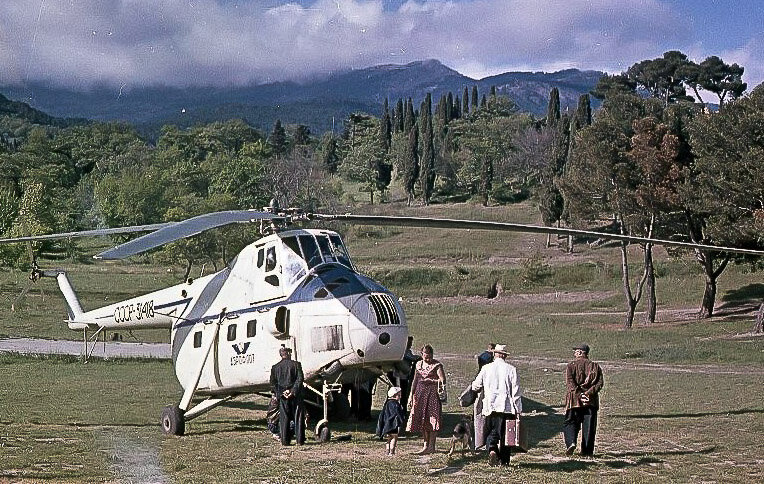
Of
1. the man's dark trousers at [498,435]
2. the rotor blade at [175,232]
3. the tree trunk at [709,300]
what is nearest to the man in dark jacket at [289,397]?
the rotor blade at [175,232]

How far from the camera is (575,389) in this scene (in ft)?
46.0

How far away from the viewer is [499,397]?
41.1 feet

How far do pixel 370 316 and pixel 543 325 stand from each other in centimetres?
2975

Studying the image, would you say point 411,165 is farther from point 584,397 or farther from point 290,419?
point 584,397

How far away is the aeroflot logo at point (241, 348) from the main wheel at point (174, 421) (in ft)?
4.62

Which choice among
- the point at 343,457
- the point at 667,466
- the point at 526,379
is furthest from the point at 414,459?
the point at 526,379

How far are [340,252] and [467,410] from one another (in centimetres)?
556

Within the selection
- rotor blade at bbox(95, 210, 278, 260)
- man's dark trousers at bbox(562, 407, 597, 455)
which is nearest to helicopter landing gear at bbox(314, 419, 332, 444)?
rotor blade at bbox(95, 210, 278, 260)

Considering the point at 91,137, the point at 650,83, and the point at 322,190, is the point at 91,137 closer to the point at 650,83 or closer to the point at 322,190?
the point at 322,190

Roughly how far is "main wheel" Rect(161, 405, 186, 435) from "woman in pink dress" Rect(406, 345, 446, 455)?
15.6 feet

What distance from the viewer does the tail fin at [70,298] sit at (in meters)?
21.2

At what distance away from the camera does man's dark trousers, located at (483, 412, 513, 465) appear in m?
12.6

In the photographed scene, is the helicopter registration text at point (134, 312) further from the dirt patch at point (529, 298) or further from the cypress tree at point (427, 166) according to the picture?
the cypress tree at point (427, 166)

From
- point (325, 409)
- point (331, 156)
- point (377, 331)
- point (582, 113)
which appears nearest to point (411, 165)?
point (582, 113)
